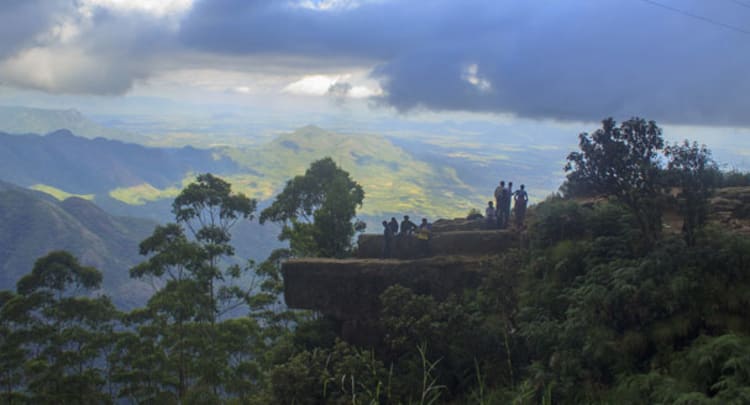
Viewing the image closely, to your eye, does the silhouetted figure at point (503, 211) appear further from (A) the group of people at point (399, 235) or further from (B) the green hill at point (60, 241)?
(B) the green hill at point (60, 241)

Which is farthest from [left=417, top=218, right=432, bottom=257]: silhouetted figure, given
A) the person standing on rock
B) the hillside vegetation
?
the person standing on rock

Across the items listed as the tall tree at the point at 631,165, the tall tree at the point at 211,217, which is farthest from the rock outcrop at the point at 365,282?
the tall tree at the point at 211,217

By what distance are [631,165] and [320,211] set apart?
47.2ft

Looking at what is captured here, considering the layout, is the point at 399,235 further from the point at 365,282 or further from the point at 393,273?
the point at 365,282

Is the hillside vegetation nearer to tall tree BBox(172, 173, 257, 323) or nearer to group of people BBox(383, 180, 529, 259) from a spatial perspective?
group of people BBox(383, 180, 529, 259)

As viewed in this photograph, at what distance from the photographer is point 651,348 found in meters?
8.59

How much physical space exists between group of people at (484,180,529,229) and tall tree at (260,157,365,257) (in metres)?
7.93

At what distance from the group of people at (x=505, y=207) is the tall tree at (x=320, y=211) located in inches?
312

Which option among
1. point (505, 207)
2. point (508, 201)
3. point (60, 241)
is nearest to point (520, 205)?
point (508, 201)

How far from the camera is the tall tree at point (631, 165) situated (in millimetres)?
10484

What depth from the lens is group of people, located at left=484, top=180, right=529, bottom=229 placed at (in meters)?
15.9

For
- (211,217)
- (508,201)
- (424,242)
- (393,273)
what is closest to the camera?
(393,273)

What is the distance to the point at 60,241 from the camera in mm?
124062

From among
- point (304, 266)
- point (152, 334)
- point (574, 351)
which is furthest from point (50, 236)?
point (574, 351)
